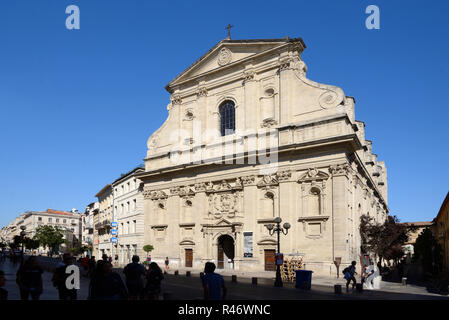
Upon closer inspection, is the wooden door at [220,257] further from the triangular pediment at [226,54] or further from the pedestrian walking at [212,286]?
the pedestrian walking at [212,286]

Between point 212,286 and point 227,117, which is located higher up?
point 227,117

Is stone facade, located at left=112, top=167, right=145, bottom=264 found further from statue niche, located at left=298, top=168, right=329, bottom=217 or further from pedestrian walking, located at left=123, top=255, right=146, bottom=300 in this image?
pedestrian walking, located at left=123, top=255, right=146, bottom=300

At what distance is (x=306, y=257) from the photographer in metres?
31.1

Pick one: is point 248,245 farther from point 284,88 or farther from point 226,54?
point 226,54

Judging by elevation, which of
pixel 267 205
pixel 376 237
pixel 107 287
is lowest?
pixel 376 237

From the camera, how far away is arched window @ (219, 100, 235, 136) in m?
38.7

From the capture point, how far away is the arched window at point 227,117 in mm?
38722

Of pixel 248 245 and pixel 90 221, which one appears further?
pixel 90 221

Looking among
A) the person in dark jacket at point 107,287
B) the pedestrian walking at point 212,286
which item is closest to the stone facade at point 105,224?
the person in dark jacket at point 107,287

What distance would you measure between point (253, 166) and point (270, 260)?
25.9 ft

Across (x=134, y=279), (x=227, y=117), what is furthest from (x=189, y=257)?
(x=134, y=279)

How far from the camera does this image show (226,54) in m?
39.2

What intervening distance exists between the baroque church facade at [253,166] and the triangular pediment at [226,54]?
99 mm

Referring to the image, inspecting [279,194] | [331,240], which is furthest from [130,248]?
[331,240]
